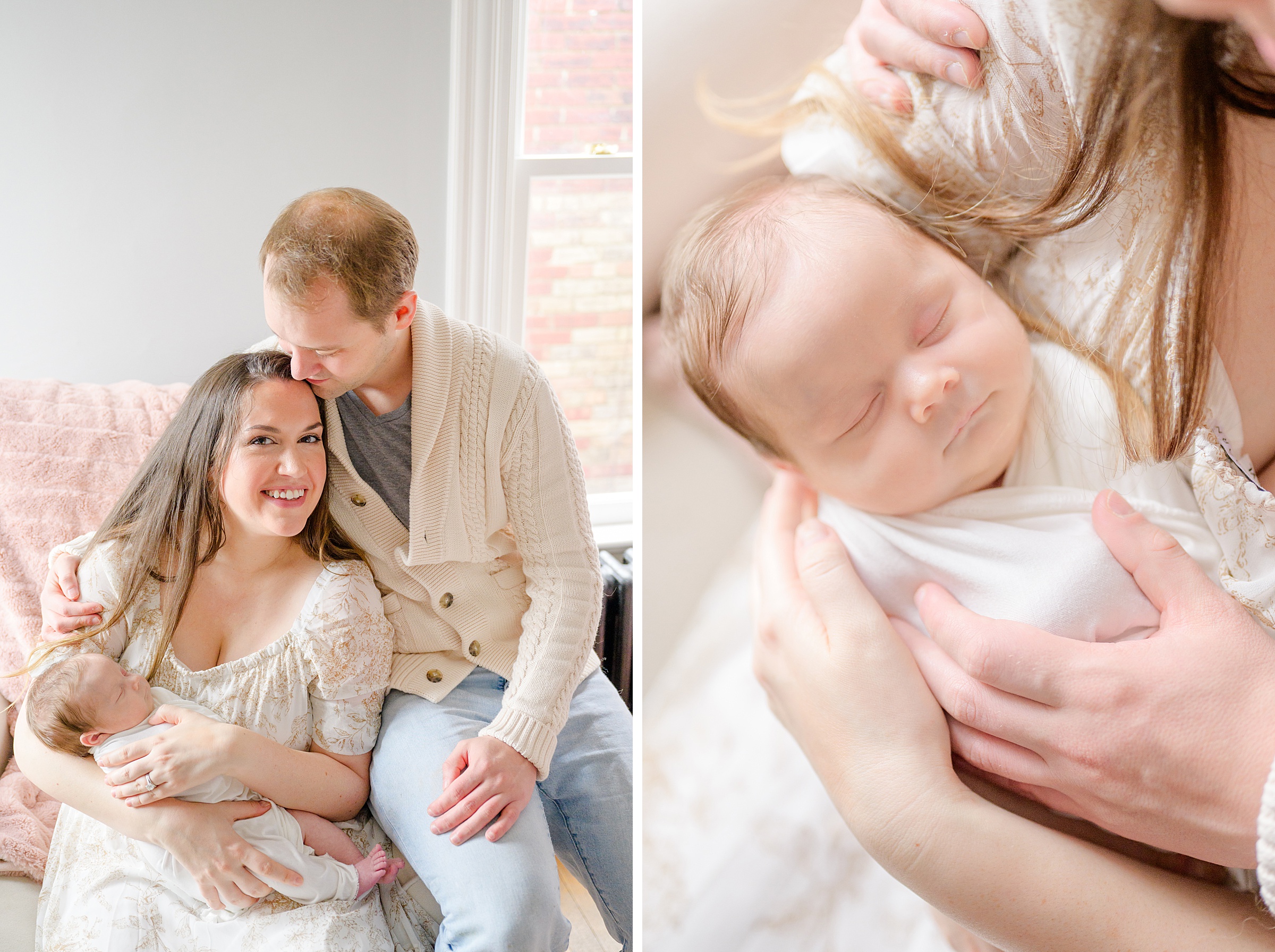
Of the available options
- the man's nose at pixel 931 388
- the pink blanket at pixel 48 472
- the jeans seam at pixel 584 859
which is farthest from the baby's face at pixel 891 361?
the pink blanket at pixel 48 472

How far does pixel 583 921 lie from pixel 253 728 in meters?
0.96

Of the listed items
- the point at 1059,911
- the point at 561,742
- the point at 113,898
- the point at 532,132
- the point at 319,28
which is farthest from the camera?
the point at 532,132

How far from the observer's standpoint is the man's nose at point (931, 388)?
60 centimetres

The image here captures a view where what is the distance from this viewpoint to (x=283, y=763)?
1.04 metres

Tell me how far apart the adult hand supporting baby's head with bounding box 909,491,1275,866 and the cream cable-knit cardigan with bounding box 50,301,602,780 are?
25.6 inches

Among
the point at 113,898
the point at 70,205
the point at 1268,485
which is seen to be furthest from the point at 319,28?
the point at 1268,485

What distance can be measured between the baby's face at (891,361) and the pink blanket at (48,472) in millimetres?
1117

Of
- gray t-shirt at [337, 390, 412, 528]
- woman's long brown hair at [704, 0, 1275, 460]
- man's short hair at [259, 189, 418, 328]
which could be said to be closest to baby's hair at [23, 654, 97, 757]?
gray t-shirt at [337, 390, 412, 528]

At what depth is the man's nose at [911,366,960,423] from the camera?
60 cm

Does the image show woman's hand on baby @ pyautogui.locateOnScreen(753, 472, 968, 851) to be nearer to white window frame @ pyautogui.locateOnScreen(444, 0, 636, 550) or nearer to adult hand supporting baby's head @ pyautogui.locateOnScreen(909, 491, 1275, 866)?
adult hand supporting baby's head @ pyautogui.locateOnScreen(909, 491, 1275, 866)

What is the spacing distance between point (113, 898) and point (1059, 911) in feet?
Answer: 3.39

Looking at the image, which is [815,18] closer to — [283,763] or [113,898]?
[283,763]

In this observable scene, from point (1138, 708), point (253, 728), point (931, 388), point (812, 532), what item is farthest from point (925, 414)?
point (253, 728)

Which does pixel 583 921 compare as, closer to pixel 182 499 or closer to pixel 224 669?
pixel 224 669
